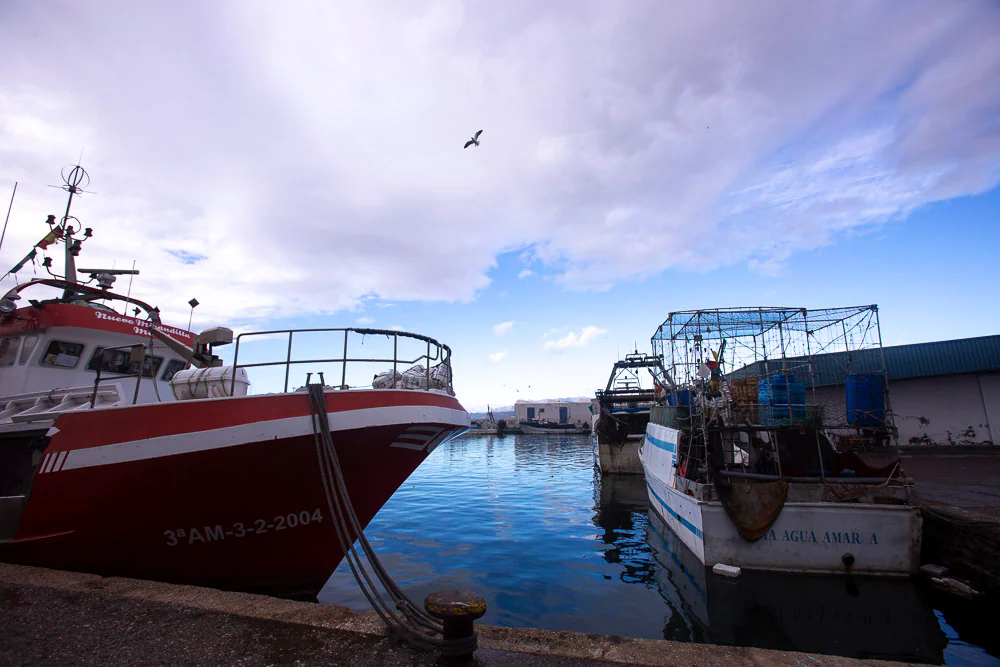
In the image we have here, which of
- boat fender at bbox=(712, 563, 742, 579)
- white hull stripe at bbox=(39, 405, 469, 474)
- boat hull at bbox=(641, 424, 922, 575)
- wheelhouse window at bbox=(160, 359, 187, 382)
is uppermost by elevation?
wheelhouse window at bbox=(160, 359, 187, 382)

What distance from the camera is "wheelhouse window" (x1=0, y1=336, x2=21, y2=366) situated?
927 centimetres

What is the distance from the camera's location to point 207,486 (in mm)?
5852

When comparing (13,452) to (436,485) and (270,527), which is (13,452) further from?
(436,485)

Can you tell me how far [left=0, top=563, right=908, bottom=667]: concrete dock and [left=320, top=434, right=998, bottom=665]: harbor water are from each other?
12.6 feet

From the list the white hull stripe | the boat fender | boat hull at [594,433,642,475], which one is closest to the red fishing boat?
the white hull stripe

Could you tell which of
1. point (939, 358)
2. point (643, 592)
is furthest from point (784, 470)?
point (939, 358)

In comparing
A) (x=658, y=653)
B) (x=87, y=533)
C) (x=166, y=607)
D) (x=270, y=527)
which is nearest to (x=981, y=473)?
(x=658, y=653)

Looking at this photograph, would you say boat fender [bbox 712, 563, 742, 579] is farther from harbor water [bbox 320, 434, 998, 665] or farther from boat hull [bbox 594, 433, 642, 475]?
boat hull [bbox 594, 433, 642, 475]

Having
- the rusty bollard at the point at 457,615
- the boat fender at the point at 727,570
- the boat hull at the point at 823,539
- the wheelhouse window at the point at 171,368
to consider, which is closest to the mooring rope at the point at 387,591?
the rusty bollard at the point at 457,615

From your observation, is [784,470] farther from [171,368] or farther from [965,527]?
[171,368]

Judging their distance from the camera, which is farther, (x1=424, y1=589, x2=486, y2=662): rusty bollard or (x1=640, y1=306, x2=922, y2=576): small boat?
(x1=640, y1=306, x2=922, y2=576): small boat

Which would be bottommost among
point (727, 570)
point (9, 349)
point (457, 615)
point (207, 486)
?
point (727, 570)

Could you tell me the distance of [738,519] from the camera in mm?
9430

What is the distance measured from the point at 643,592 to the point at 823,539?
143 inches
